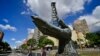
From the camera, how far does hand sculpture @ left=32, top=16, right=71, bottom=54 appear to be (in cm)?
1143

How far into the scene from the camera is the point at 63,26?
1368 cm

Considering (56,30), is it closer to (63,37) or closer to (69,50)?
(63,37)

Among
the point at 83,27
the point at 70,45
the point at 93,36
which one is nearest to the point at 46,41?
the point at 93,36

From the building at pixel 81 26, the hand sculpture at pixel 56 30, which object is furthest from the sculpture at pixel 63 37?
the building at pixel 81 26

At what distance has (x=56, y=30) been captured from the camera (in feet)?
41.1

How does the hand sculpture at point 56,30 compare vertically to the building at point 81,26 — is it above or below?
below

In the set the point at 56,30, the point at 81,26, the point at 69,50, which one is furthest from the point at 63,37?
the point at 81,26

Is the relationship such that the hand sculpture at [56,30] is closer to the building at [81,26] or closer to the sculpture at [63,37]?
the sculpture at [63,37]

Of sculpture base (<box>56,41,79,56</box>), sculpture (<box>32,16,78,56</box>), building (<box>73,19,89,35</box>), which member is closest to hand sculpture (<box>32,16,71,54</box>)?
sculpture (<box>32,16,78,56</box>)

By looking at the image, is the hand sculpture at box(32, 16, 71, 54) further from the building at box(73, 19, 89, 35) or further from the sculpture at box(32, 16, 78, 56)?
the building at box(73, 19, 89, 35)

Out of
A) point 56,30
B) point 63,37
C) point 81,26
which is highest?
point 81,26

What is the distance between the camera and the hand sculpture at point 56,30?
1143cm

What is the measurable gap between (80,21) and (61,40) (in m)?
156

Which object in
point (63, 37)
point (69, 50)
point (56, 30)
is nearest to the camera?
point (56, 30)
